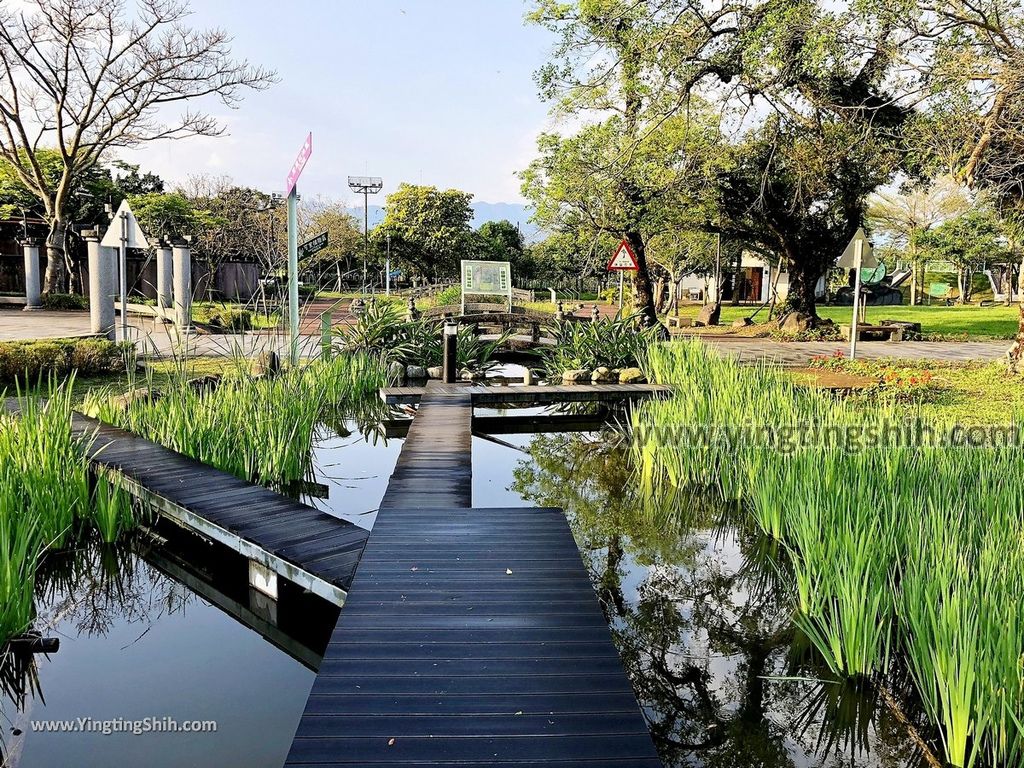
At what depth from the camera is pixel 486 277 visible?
17.7m

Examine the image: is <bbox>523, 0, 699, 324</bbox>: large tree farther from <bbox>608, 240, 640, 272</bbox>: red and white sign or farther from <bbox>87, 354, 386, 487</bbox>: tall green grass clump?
<bbox>87, 354, 386, 487</bbox>: tall green grass clump

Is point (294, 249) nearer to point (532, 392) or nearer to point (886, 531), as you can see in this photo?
point (532, 392)

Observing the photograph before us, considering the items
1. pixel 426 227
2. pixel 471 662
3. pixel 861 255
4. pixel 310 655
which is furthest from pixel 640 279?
pixel 426 227

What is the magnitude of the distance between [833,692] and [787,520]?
1.40 meters

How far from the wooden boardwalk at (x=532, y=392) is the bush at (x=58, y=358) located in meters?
3.42

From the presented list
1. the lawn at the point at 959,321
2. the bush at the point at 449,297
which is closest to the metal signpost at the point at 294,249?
the lawn at the point at 959,321

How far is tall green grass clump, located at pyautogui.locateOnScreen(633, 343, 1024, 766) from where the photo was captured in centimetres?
225

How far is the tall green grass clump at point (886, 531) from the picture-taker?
2248 millimetres

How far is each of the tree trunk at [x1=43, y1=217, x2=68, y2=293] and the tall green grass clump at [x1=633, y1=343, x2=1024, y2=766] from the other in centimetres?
2104

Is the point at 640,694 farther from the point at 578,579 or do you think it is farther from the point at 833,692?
the point at 833,692

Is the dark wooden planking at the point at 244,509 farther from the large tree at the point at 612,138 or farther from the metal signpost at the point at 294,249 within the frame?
the large tree at the point at 612,138

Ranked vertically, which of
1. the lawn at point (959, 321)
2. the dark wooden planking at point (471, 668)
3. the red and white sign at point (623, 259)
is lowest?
the dark wooden planking at point (471, 668)

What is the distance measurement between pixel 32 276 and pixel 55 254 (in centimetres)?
193

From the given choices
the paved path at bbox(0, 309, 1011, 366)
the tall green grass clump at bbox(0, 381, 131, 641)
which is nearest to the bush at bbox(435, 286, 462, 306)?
the paved path at bbox(0, 309, 1011, 366)
